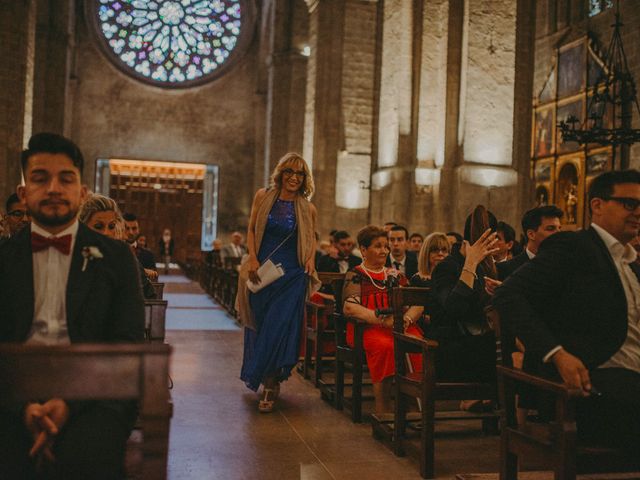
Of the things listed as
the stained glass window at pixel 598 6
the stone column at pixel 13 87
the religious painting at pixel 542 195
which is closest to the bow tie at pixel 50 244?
the stone column at pixel 13 87

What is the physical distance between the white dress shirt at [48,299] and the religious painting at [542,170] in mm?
19809

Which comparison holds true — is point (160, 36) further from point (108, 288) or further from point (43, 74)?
point (108, 288)

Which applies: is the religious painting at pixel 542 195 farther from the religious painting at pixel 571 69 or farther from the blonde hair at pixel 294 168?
the blonde hair at pixel 294 168

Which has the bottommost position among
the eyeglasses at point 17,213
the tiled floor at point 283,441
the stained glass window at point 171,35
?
the tiled floor at point 283,441

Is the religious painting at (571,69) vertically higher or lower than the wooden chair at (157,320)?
higher

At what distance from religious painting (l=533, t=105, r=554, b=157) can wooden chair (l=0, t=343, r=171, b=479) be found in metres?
20.4

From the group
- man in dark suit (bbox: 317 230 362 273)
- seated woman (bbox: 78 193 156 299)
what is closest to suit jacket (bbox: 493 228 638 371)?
seated woman (bbox: 78 193 156 299)

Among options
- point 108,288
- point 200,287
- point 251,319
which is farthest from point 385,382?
point 200,287

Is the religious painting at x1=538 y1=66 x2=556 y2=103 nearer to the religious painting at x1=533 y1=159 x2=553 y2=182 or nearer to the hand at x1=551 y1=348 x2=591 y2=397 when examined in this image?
the religious painting at x1=533 y1=159 x2=553 y2=182

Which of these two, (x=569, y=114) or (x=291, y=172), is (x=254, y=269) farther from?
(x=569, y=114)

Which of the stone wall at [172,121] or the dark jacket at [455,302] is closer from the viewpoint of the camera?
the dark jacket at [455,302]

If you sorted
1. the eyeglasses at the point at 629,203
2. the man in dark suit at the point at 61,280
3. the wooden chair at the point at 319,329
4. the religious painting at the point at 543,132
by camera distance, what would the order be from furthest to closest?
the religious painting at the point at 543,132, the wooden chair at the point at 319,329, the eyeglasses at the point at 629,203, the man in dark suit at the point at 61,280

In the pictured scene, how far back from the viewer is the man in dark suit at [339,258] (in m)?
8.55

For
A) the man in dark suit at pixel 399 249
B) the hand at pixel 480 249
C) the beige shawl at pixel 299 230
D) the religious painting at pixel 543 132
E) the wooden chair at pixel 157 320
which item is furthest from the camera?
the religious painting at pixel 543 132
